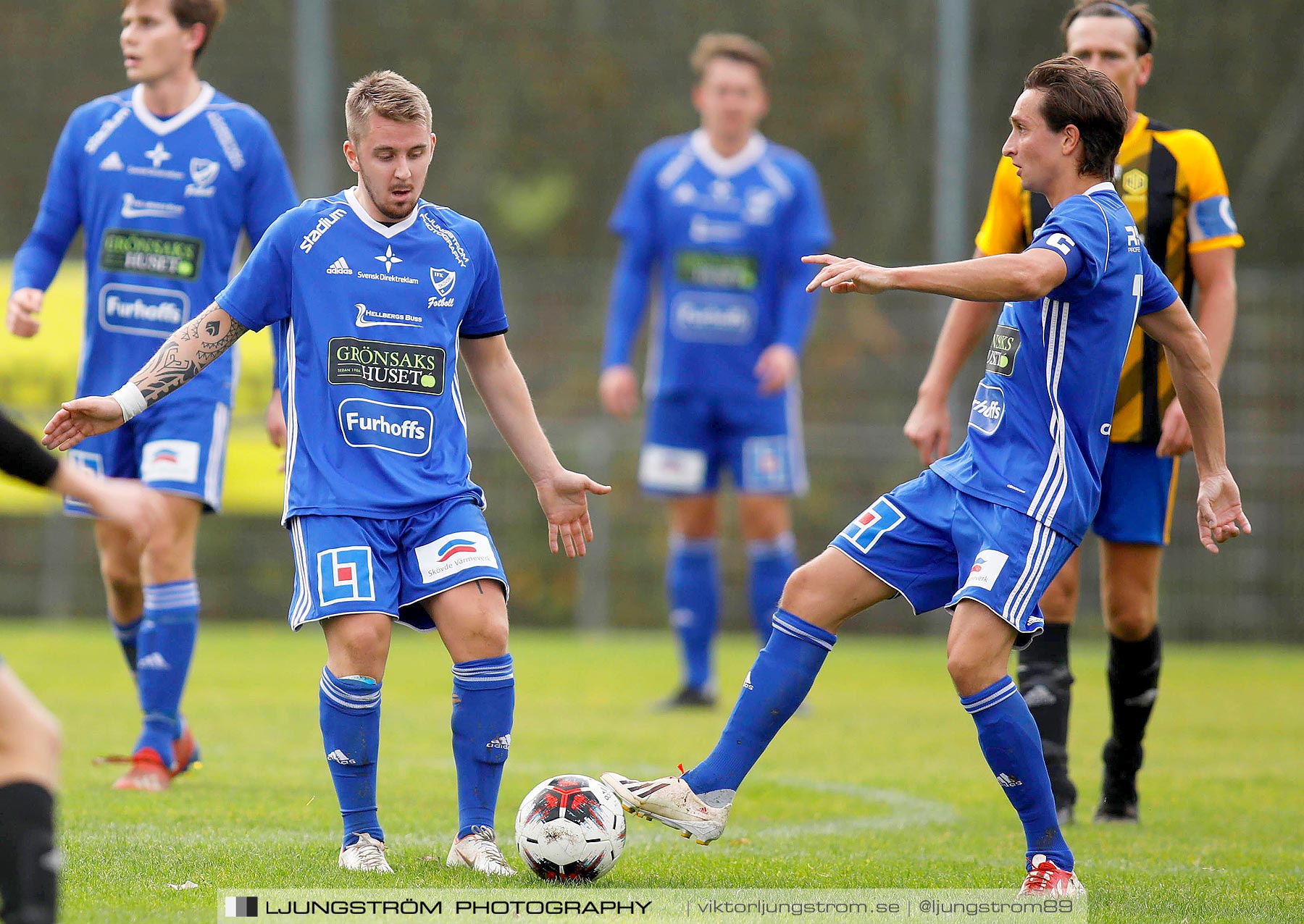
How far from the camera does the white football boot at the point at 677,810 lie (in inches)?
160

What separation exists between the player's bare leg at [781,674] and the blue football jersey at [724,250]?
4.08 m

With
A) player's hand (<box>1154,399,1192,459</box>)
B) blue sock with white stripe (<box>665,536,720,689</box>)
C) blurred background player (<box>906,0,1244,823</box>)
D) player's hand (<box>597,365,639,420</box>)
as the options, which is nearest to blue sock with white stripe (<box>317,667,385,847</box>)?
blurred background player (<box>906,0,1244,823</box>)

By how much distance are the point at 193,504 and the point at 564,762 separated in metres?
1.68

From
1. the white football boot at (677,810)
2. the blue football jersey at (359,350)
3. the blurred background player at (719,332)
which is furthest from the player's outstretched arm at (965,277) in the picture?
the blurred background player at (719,332)

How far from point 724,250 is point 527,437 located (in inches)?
163

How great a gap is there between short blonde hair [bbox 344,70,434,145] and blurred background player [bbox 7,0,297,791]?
153 centimetres

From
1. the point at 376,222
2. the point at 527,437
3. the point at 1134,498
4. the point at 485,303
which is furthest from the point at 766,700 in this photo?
the point at 1134,498

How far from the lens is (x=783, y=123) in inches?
524

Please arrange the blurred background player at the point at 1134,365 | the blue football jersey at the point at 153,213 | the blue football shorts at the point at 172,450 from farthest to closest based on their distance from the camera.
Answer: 1. the blue football jersey at the point at 153,213
2. the blue football shorts at the point at 172,450
3. the blurred background player at the point at 1134,365

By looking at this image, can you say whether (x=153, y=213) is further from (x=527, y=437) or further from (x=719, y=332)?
(x=719, y=332)

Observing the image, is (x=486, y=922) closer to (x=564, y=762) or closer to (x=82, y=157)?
(x=564, y=762)

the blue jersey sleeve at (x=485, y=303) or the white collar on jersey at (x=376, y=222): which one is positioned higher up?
the white collar on jersey at (x=376, y=222)

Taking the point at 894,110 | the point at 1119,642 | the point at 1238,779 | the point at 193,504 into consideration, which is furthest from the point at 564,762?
the point at 894,110

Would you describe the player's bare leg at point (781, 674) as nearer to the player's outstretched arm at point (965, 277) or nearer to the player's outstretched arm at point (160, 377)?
the player's outstretched arm at point (965, 277)
